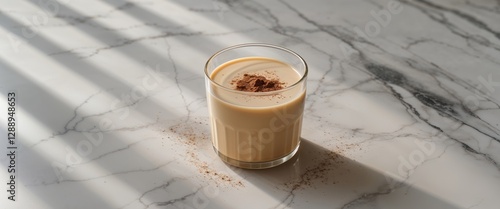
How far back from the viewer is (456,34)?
4.82ft

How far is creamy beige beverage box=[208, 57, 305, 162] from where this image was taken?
955mm

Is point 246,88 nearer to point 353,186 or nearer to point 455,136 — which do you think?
point 353,186

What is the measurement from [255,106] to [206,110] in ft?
0.87

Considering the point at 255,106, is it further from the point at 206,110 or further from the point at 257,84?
the point at 206,110

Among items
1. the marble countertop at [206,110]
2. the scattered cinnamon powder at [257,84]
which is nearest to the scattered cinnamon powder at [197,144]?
the marble countertop at [206,110]

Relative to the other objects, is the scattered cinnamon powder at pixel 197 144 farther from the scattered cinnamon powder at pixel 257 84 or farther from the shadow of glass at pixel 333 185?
the scattered cinnamon powder at pixel 257 84

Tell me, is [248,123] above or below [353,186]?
above

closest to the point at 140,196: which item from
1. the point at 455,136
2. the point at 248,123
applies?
the point at 248,123

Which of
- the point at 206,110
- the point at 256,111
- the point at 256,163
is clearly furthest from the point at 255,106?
the point at 206,110

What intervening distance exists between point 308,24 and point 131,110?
553mm

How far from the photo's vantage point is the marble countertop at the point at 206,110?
100 cm

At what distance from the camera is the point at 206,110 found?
1196 millimetres

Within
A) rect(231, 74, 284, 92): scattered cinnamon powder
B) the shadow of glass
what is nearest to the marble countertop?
the shadow of glass

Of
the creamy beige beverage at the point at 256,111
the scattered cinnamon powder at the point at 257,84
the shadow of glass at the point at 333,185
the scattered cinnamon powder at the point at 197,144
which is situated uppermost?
the scattered cinnamon powder at the point at 257,84
